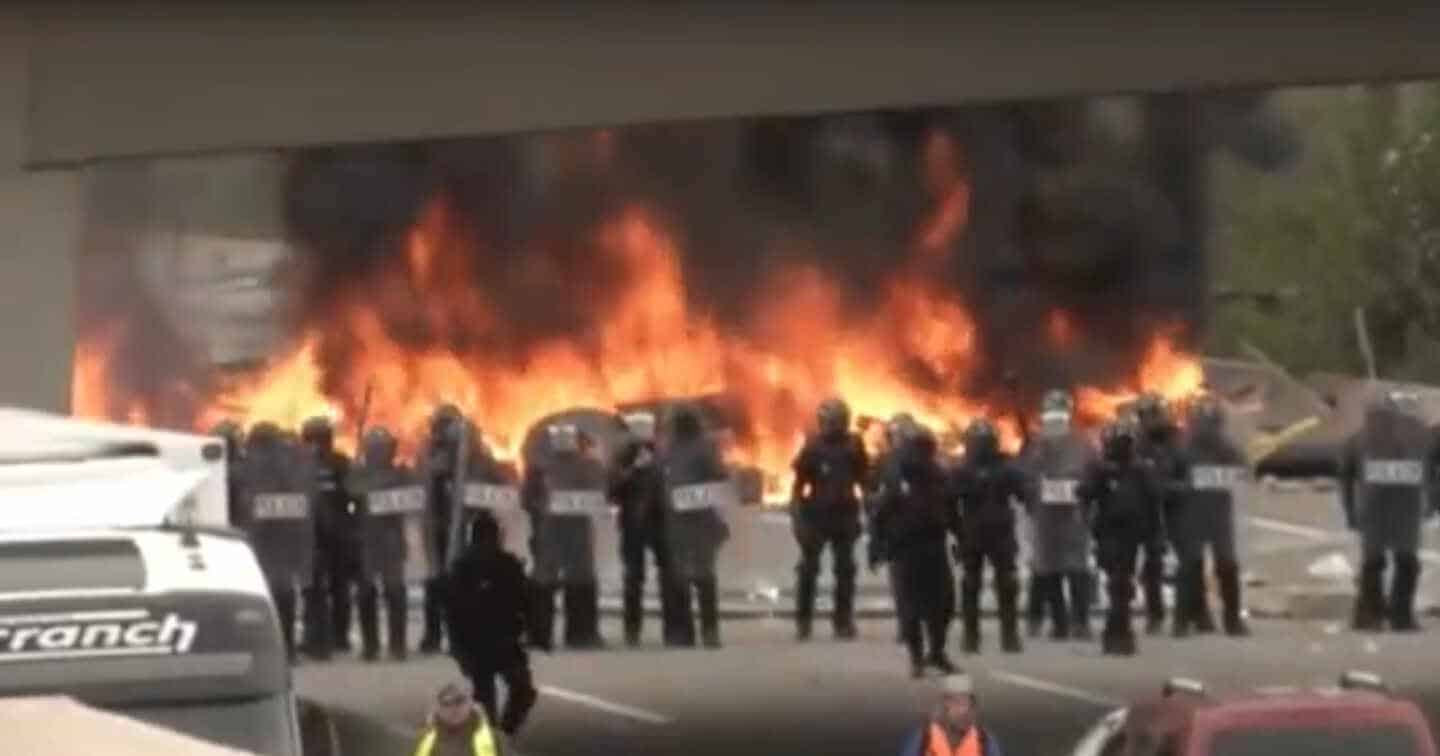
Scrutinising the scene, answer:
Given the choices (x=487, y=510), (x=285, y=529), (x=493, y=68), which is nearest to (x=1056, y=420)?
(x=487, y=510)

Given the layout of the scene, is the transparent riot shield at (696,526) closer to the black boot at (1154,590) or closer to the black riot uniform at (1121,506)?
the black riot uniform at (1121,506)

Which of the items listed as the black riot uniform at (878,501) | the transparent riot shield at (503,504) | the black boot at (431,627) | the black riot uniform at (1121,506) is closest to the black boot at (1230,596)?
the black riot uniform at (1121,506)

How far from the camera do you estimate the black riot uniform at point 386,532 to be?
101 ft

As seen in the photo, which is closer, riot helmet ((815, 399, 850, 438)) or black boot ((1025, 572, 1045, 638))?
riot helmet ((815, 399, 850, 438))

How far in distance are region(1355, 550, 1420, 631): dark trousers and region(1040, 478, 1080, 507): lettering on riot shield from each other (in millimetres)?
2460

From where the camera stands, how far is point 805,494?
3086 cm

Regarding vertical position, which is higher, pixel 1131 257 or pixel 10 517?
pixel 1131 257

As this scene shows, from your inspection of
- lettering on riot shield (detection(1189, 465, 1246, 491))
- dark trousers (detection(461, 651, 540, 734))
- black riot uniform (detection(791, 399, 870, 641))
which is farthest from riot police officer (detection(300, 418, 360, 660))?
lettering on riot shield (detection(1189, 465, 1246, 491))

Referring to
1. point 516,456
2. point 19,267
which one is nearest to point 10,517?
point 19,267

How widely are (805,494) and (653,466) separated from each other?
1.27 m

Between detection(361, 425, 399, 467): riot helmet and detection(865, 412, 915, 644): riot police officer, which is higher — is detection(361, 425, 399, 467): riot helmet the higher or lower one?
the higher one

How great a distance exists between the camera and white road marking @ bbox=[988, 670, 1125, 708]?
2894 centimetres

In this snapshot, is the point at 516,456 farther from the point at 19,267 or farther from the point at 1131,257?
the point at 19,267

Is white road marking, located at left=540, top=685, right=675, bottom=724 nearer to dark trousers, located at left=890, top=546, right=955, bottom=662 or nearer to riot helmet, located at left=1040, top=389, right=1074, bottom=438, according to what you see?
dark trousers, located at left=890, top=546, right=955, bottom=662
